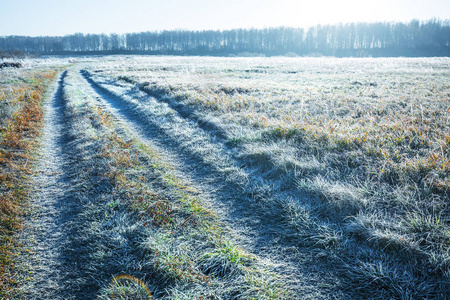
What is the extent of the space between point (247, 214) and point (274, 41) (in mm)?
137408

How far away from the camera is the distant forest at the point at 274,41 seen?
103062mm

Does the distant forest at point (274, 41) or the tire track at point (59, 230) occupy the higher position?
the distant forest at point (274, 41)

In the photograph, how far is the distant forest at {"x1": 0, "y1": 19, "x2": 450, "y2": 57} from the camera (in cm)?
10306

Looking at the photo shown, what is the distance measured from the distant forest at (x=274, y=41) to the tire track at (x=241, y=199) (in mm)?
100266

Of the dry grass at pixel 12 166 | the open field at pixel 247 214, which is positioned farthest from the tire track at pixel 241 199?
the dry grass at pixel 12 166

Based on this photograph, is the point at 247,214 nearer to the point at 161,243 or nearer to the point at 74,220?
the point at 161,243

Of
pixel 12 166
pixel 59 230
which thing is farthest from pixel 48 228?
pixel 12 166

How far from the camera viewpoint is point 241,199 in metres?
4.45

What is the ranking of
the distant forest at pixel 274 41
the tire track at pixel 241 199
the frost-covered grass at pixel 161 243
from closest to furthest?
the frost-covered grass at pixel 161 243 < the tire track at pixel 241 199 < the distant forest at pixel 274 41

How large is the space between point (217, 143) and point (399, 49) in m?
127

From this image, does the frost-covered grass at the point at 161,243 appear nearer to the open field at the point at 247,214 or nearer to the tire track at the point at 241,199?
the open field at the point at 247,214

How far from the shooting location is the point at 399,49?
10019 centimetres

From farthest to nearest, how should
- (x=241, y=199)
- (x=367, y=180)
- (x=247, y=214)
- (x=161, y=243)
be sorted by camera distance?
(x=241, y=199), (x=367, y=180), (x=247, y=214), (x=161, y=243)

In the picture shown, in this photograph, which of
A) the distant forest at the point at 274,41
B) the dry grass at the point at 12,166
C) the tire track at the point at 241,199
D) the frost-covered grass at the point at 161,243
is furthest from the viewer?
the distant forest at the point at 274,41
